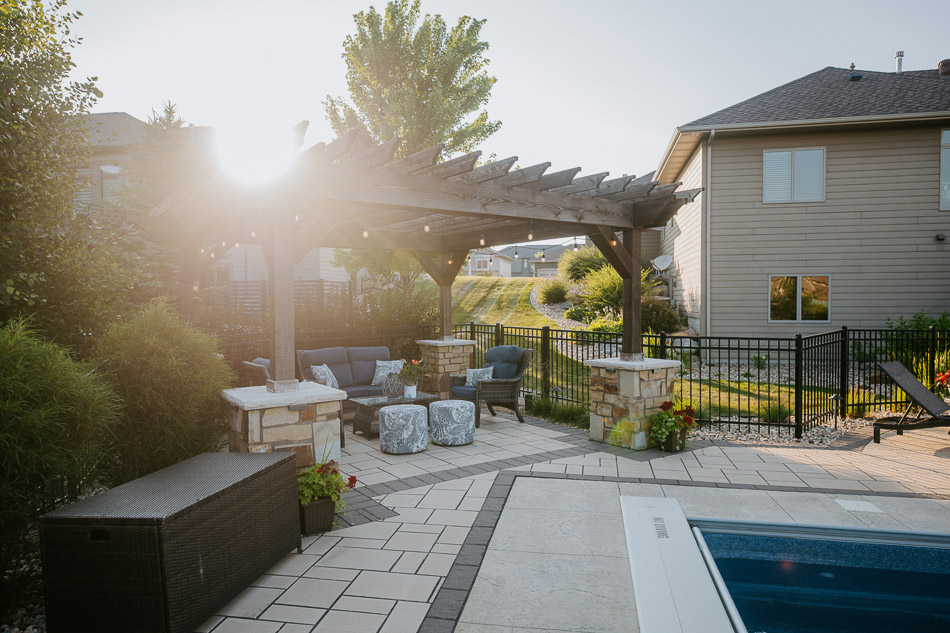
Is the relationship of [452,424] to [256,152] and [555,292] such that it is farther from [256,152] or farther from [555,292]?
[555,292]

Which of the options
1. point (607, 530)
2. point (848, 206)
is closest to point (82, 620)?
point (607, 530)

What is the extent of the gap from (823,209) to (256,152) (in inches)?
461

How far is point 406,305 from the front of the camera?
406 inches

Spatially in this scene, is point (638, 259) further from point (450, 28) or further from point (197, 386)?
point (450, 28)

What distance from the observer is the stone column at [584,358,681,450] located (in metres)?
5.96

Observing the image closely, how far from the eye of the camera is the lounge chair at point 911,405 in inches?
230

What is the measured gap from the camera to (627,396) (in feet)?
19.6

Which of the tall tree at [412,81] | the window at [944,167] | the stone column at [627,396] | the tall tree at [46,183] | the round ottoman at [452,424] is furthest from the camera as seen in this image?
the tall tree at [412,81]

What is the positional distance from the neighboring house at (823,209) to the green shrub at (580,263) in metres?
6.09

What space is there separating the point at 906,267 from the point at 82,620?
554 inches

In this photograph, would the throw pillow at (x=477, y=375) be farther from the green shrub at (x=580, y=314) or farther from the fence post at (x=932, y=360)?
the green shrub at (x=580, y=314)

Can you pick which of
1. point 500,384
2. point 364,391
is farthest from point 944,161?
point 364,391

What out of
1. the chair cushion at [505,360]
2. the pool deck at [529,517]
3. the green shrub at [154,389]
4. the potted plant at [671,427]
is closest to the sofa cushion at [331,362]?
the pool deck at [529,517]

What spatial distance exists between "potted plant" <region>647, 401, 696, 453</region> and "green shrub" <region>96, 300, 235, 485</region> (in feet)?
14.6
